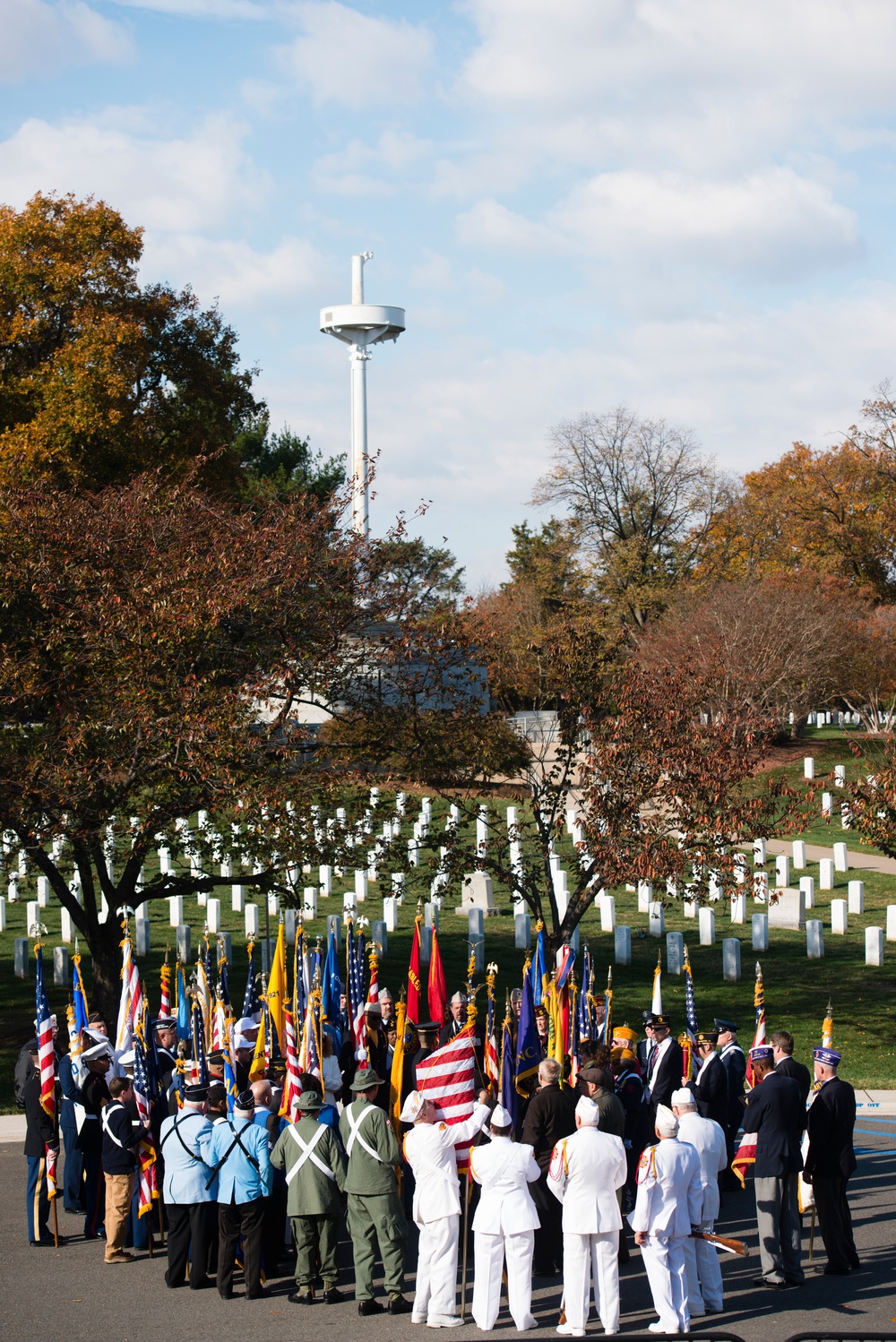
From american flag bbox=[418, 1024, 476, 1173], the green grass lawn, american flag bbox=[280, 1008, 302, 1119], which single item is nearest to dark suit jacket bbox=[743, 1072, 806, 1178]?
american flag bbox=[418, 1024, 476, 1173]

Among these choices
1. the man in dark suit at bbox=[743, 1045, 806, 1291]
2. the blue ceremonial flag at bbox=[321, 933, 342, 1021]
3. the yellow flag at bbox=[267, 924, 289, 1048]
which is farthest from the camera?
the blue ceremonial flag at bbox=[321, 933, 342, 1021]

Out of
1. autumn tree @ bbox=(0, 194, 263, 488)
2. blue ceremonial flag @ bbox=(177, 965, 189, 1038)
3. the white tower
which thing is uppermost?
the white tower

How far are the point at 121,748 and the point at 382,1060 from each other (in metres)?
4.69

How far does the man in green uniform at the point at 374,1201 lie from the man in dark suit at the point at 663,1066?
2.91 m

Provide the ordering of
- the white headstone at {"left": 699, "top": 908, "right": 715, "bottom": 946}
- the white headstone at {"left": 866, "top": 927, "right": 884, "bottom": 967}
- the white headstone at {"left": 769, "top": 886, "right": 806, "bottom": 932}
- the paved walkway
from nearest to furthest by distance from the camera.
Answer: the white headstone at {"left": 866, "top": 927, "right": 884, "bottom": 967} < the white headstone at {"left": 699, "top": 908, "right": 715, "bottom": 946} < the white headstone at {"left": 769, "top": 886, "right": 806, "bottom": 932} < the paved walkway

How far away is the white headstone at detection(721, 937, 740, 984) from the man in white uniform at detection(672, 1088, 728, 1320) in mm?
10669

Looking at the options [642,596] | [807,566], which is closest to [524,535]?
[642,596]

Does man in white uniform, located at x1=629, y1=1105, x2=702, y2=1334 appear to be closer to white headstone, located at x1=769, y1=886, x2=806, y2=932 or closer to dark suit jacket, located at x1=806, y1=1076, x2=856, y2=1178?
dark suit jacket, located at x1=806, y1=1076, x2=856, y2=1178

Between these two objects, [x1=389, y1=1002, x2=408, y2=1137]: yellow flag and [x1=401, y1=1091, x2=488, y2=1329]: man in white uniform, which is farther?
[x1=389, y1=1002, x2=408, y2=1137]: yellow flag

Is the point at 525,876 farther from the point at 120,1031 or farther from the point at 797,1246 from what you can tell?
the point at 797,1246

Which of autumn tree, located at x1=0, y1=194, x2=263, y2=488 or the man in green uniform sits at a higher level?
autumn tree, located at x1=0, y1=194, x2=263, y2=488

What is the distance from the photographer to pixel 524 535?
2689 inches

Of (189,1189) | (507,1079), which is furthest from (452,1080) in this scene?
(189,1189)

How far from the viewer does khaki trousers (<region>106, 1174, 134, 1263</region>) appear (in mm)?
9734
